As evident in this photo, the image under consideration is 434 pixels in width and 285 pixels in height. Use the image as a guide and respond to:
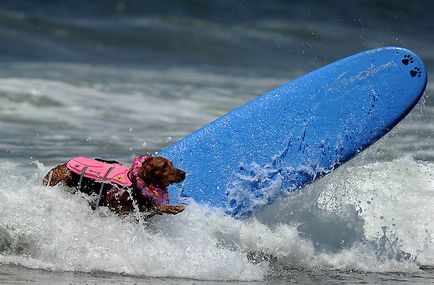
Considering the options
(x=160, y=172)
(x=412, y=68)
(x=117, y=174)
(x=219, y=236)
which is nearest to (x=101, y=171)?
(x=117, y=174)

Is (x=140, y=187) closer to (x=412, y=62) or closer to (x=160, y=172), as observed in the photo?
(x=160, y=172)

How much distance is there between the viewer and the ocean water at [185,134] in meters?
5.69

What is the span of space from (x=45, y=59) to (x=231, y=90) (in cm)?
347

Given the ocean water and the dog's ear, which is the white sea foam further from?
the dog's ear

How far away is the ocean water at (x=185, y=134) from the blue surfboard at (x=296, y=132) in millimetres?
159

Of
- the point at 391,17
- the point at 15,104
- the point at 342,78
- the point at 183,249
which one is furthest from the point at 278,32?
the point at 183,249

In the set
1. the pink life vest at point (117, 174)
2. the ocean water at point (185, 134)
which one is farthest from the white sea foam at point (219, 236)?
the pink life vest at point (117, 174)

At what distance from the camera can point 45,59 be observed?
1803 cm

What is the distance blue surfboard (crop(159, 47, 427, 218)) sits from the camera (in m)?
6.66

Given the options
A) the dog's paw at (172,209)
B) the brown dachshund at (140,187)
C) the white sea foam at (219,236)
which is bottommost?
the white sea foam at (219,236)

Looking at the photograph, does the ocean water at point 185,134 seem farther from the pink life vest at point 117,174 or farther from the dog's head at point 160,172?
the dog's head at point 160,172

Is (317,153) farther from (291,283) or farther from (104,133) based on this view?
(104,133)

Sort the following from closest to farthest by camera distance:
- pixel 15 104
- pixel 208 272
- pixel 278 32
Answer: pixel 208 272, pixel 15 104, pixel 278 32

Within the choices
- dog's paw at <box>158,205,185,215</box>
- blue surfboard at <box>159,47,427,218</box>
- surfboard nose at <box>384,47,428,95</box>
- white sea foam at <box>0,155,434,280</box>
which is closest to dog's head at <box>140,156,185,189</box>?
dog's paw at <box>158,205,185,215</box>
